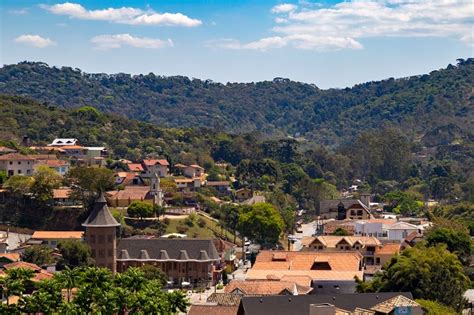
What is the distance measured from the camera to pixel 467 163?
127062 mm

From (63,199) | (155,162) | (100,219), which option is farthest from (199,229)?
(155,162)

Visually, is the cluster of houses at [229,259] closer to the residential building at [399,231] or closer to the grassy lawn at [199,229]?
the residential building at [399,231]

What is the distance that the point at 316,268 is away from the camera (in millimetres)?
55969

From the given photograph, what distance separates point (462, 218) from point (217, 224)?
19931 mm

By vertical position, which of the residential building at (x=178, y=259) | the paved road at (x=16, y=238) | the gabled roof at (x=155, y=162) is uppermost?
the gabled roof at (x=155, y=162)

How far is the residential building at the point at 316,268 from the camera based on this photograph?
175 feet

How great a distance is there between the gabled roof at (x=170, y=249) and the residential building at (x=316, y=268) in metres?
4.06

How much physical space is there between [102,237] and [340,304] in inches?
922

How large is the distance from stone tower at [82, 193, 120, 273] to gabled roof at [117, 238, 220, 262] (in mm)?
1907

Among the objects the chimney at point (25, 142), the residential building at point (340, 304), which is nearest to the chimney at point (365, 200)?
the chimney at point (25, 142)

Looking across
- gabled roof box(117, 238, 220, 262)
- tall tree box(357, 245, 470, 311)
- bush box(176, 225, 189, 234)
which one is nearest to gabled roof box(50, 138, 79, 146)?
bush box(176, 225, 189, 234)

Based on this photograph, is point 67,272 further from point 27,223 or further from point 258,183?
point 258,183

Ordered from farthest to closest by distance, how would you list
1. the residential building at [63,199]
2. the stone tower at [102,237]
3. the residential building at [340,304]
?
the residential building at [63,199] → the stone tower at [102,237] → the residential building at [340,304]

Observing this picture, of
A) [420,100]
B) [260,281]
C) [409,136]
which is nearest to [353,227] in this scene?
[260,281]
